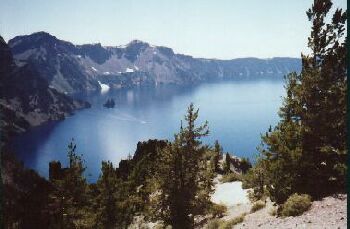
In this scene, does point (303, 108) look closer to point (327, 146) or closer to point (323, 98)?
point (323, 98)

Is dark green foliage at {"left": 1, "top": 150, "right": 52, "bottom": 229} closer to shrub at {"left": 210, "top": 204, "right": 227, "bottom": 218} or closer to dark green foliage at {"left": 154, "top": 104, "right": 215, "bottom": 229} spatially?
dark green foliage at {"left": 154, "top": 104, "right": 215, "bottom": 229}

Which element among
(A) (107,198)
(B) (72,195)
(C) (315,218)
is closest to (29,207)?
(B) (72,195)

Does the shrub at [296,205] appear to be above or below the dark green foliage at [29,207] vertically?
above

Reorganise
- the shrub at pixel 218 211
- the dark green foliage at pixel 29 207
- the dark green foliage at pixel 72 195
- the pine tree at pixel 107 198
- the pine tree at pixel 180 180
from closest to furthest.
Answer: the pine tree at pixel 180 180 < the pine tree at pixel 107 198 < the shrub at pixel 218 211 < the dark green foliage at pixel 72 195 < the dark green foliage at pixel 29 207

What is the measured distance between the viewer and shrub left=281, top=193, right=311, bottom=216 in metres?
20.0

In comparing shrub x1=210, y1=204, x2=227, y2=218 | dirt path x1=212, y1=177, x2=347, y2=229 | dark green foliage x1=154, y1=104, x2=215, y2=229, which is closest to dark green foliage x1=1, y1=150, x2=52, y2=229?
dark green foliage x1=154, y1=104, x2=215, y2=229

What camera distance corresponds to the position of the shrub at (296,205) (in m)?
20.0

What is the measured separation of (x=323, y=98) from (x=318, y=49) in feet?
11.7

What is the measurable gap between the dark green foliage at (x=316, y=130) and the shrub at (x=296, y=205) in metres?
1.35

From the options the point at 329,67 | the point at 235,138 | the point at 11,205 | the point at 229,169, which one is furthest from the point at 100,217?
the point at 235,138

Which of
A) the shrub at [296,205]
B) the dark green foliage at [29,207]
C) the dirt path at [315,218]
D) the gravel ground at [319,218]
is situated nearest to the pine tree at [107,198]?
the dirt path at [315,218]

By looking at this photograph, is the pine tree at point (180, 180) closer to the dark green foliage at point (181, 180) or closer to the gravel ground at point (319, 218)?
the dark green foliage at point (181, 180)

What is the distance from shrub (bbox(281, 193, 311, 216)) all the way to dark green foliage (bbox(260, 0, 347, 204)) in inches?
53.1

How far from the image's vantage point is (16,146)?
186375 mm
